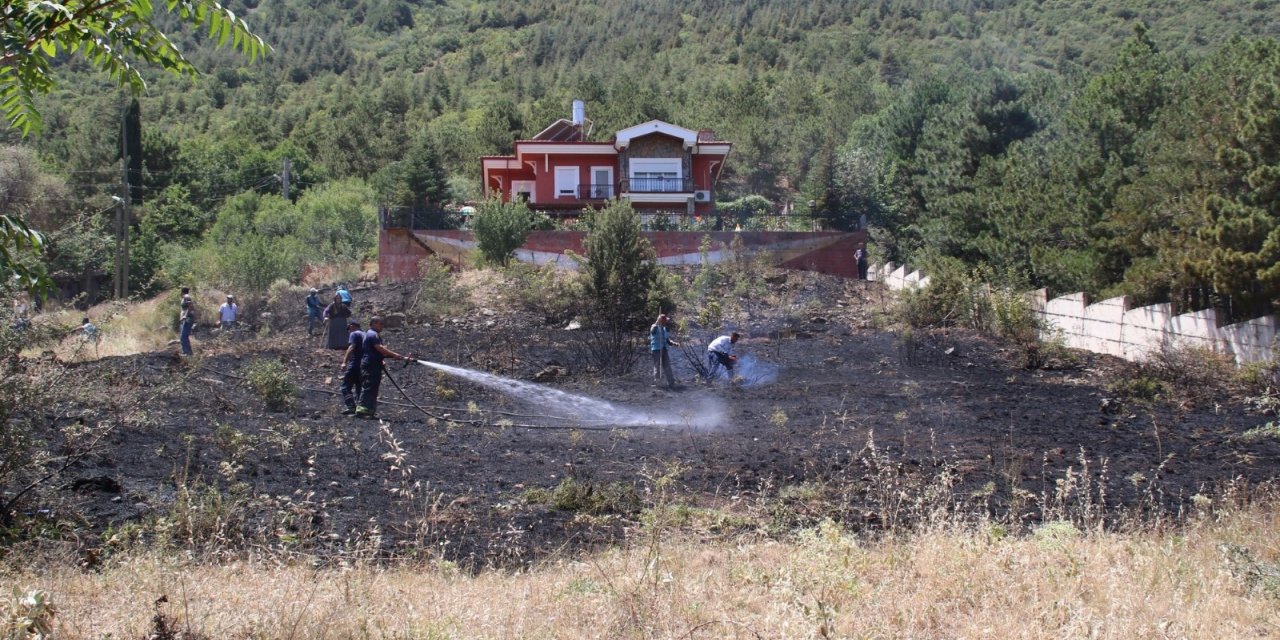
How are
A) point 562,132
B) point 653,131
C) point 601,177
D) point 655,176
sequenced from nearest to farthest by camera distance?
point 653,131, point 655,176, point 601,177, point 562,132

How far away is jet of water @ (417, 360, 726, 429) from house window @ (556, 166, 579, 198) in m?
28.6

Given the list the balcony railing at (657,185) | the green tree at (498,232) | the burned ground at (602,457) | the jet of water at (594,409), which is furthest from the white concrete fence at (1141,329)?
the balcony railing at (657,185)

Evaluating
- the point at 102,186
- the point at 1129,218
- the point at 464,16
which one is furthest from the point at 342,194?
the point at 464,16

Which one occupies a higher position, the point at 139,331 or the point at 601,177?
the point at 601,177

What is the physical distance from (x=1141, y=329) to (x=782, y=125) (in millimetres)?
48473

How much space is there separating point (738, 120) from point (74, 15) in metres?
68.1

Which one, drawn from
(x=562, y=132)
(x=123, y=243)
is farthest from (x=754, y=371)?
(x=562, y=132)

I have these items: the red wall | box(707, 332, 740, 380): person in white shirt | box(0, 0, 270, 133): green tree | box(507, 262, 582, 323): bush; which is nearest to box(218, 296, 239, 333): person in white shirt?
box(507, 262, 582, 323): bush

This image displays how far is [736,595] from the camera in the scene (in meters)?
6.00

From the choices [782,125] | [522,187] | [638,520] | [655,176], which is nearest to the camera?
[638,520]

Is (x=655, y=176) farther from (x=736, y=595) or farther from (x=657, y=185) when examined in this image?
(x=736, y=595)

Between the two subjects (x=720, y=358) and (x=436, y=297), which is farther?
(x=436, y=297)

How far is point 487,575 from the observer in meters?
6.25

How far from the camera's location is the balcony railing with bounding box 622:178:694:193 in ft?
151
